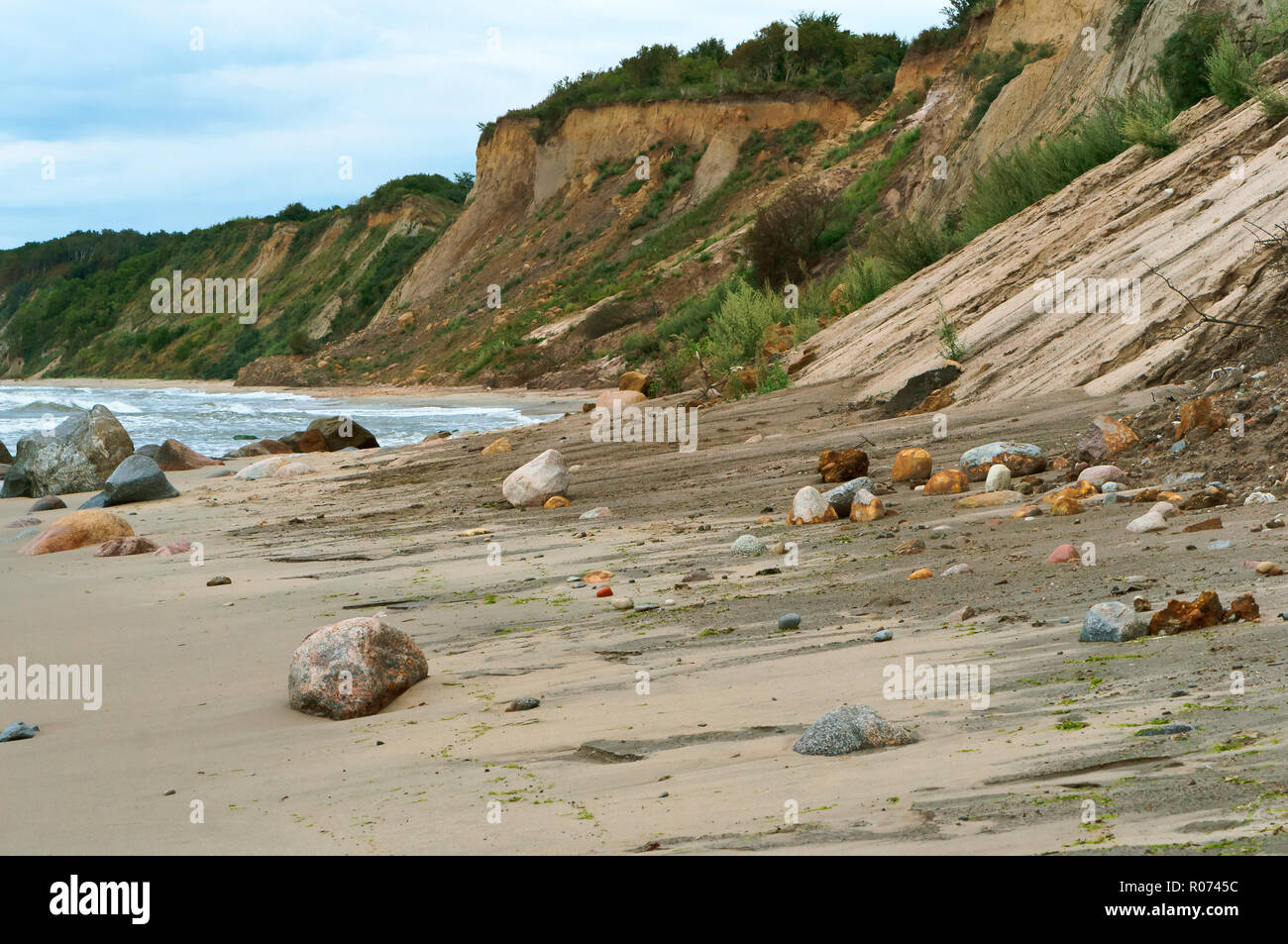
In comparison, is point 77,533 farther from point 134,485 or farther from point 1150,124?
point 1150,124

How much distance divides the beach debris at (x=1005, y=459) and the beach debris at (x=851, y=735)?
14.7ft

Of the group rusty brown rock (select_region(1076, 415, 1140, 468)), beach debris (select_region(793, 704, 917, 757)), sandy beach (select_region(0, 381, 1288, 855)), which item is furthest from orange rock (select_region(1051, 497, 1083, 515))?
beach debris (select_region(793, 704, 917, 757))

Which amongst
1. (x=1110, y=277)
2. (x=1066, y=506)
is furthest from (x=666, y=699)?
(x=1110, y=277)

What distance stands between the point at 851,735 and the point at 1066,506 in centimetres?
335

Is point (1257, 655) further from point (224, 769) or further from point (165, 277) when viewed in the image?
point (165, 277)

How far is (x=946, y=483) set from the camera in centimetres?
741

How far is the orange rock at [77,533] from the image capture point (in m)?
8.70

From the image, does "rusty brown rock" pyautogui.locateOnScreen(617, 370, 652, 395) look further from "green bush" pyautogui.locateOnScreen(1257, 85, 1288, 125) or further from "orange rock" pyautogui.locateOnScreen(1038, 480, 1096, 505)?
"orange rock" pyautogui.locateOnScreen(1038, 480, 1096, 505)

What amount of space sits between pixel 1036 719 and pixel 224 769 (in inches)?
94.1

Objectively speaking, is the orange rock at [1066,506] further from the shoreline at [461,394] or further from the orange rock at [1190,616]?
the shoreline at [461,394]

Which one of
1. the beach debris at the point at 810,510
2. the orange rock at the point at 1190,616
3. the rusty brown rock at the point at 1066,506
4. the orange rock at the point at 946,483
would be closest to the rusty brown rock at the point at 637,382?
the orange rock at the point at 946,483

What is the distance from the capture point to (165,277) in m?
87.7

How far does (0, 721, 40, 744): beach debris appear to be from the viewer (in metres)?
4.17
